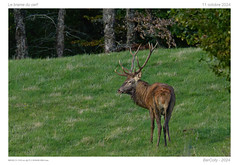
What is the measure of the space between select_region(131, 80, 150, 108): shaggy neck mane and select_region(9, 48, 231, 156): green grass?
1085mm

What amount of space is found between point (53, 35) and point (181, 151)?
23.7m

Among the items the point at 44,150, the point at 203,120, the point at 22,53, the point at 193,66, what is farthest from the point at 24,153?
the point at 22,53

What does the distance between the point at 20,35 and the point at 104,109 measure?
12.4m

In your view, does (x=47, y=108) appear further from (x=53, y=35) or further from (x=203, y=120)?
(x=53, y=35)

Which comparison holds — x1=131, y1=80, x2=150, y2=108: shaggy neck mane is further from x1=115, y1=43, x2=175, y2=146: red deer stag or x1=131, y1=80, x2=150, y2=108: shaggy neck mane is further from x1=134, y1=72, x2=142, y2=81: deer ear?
x1=134, y1=72, x2=142, y2=81: deer ear

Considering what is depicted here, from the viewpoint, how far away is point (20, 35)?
2538cm

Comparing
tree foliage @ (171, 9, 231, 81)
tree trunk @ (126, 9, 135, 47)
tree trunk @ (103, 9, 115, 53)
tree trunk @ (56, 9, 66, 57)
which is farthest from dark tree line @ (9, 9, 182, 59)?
tree foliage @ (171, 9, 231, 81)

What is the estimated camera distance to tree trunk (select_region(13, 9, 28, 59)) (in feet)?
81.5

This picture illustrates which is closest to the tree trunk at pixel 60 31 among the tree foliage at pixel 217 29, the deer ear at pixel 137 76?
the deer ear at pixel 137 76

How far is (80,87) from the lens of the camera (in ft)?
55.8

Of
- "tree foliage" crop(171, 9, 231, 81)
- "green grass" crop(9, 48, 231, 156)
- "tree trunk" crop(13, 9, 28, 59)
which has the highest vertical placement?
"tree trunk" crop(13, 9, 28, 59)

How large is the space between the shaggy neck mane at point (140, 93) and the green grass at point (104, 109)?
3.56ft
